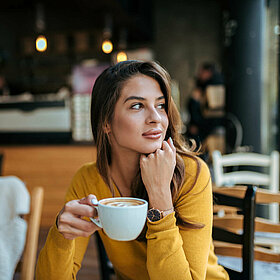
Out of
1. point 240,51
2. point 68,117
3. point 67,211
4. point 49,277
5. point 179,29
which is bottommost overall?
point 49,277

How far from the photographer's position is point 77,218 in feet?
2.46

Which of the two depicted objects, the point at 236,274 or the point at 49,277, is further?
the point at 236,274

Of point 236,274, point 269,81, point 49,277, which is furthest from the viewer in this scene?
point 269,81

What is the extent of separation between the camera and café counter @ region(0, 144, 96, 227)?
3232 mm

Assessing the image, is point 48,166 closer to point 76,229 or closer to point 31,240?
point 31,240

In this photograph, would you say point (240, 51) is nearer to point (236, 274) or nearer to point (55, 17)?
point (236, 274)

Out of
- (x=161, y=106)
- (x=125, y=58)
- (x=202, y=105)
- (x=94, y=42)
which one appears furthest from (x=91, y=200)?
(x=94, y=42)

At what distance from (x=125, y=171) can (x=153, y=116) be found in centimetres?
27

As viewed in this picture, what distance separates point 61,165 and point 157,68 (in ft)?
8.29

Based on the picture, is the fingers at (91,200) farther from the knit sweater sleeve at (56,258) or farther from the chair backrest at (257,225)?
the chair backrest at (257,225)

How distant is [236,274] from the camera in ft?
3.57

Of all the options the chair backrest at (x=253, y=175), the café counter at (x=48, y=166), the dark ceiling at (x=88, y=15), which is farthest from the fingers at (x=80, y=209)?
the dark ceiling at (x=88, y=15)

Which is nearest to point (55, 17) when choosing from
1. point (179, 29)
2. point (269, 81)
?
point (179, 29)

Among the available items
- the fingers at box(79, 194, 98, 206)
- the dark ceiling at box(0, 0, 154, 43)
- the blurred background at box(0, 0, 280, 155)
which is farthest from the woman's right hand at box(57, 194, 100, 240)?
the blurred background at box(0, 0, 280, 155)
